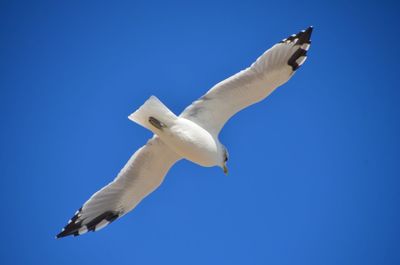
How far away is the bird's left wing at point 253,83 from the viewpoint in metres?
5.15

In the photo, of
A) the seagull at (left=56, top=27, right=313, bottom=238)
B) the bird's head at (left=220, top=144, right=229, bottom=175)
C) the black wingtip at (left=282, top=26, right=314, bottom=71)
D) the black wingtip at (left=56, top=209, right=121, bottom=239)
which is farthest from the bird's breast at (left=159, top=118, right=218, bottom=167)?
the black wingtip at (left=282, top=26, right=314, bottom=71)

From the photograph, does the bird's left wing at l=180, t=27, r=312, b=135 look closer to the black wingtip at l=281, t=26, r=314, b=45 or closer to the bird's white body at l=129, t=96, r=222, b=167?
the black wingtip at l=281, t=26, r=314, b=45

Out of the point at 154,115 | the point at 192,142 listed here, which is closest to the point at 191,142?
the point at 192,142

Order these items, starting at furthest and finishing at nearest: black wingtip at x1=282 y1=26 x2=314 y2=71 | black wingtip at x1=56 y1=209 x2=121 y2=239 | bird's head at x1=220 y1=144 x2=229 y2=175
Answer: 1. black wingtip at x1=56 y1=209 x2=121 y2=239
2. bird's head at x1=220 y1=144 x2=229 y2=175
3. black wingtip at x1=282 y1=26 x2=314 y2=71

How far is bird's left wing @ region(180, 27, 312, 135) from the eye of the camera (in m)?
5.15

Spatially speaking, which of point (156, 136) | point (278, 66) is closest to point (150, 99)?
point (156, 136)

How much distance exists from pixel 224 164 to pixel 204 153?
338mm

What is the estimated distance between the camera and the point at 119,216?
18.6 feet

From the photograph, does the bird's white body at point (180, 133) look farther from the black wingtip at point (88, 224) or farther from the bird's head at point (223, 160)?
the black wingtip at point (88, 224)

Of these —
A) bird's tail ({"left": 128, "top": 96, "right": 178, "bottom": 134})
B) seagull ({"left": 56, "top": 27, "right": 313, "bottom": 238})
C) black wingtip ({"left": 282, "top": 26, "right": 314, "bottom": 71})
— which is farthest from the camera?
black wingtip ({"left": 282, "top": 26, "right": 314, "bottom": 71})

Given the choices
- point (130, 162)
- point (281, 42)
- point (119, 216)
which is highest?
point (281, 42)

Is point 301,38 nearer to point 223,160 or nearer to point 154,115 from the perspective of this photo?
point 223,160

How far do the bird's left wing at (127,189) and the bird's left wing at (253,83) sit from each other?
0.51 m

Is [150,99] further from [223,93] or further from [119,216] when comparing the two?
[119,216]
